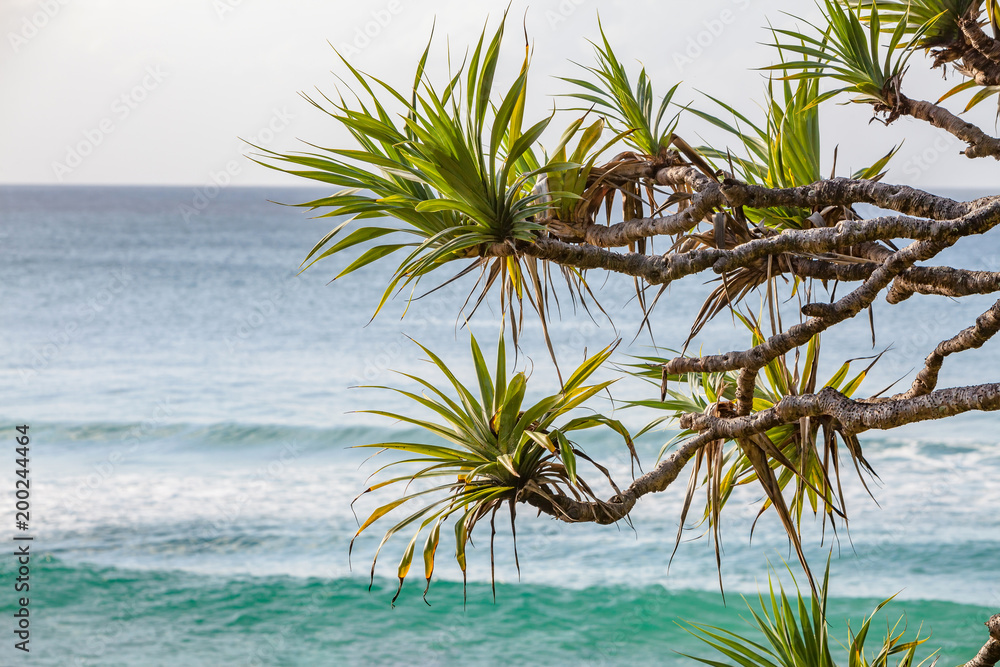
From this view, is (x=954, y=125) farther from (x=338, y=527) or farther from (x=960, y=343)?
(x=338, y=527)

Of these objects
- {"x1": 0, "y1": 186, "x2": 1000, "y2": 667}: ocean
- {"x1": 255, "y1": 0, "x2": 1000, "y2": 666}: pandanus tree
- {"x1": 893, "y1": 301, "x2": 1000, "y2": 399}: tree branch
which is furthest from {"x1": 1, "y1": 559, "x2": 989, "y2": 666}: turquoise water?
{"x1": 893, "y1": 301, "x2": 1000, "y2": 399}: tree branch

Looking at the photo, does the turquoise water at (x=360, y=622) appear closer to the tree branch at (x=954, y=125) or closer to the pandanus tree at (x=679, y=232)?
the pandanus tree at (x=679, y=232)

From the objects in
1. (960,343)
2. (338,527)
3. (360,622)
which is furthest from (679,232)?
(338,527)

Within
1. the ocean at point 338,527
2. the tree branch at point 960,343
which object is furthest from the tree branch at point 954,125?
the ocean at point 338,527

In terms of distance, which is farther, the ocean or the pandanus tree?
the ocean

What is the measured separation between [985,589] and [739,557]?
199 cm

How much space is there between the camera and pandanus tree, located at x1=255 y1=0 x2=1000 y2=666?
1.65 m

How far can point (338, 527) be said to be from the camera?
8.64 meters

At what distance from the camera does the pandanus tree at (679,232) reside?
1.65 meters

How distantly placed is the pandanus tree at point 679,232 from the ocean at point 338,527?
25 centimetres

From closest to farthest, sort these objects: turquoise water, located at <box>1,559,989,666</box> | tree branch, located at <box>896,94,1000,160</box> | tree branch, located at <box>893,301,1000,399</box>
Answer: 1. tree branch, located at <box>893,301,1000,399</box>
2. tree branch, located at <box>896,94,1000,160</box>
3. turquoise water, located at <box>1,559,989,666</box>

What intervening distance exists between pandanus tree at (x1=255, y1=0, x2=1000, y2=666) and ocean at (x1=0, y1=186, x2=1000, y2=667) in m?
0.25

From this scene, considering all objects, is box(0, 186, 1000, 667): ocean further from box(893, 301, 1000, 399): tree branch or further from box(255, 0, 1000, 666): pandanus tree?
box(893, 301, 1000, 399): tree branch

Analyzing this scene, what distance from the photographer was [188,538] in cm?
814
